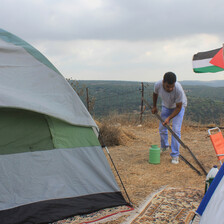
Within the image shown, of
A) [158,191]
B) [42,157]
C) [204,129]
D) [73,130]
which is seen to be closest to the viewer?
[42,157]

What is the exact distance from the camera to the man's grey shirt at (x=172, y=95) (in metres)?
5.20

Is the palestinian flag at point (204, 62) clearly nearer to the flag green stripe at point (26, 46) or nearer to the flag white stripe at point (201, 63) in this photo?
the flag white stripe at point (201, 63)

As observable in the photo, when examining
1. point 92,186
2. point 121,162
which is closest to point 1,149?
point 92,186

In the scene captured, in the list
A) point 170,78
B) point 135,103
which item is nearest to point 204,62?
point 170,78

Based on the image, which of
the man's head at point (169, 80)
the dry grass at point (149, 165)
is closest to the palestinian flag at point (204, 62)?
the man's head at point (169, 80)

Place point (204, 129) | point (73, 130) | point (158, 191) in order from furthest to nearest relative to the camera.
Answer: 1. point (204, 129)
2. point (158, 191)
3. point (73, 130)

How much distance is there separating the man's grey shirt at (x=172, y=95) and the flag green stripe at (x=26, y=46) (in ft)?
7.73

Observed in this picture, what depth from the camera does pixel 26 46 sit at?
371cm

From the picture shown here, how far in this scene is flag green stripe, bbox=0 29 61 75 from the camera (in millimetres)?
3670

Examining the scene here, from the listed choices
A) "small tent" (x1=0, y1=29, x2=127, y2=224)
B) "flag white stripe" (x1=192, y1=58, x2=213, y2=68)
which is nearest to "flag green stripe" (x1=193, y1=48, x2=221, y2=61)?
"flag white stripe" (x1=192, y1=58, x2=213, y2=68)

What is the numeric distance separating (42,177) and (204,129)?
732 centimetres

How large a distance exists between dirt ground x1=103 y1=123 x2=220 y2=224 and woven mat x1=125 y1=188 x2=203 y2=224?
0.15 m

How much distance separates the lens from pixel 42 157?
11.2ft

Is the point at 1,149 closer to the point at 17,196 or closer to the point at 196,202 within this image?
the point at 17,196
